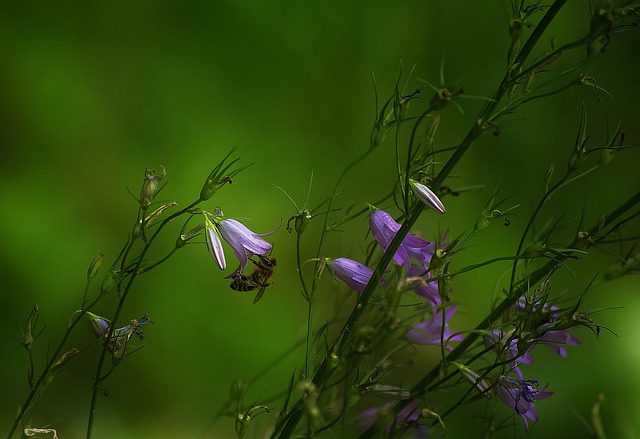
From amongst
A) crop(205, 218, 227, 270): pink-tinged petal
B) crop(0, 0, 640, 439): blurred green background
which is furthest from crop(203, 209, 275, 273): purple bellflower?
crop(0, 0, 640, 439): blurred green background

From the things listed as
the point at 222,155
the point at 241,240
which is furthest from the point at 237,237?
the point at 222,155

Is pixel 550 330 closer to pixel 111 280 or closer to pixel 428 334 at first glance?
pixel 428 334

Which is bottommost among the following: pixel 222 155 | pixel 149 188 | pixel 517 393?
pixel 222 155

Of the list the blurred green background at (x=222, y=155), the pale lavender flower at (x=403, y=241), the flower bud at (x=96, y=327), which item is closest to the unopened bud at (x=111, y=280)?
the flower bud at (x=96, y=327)

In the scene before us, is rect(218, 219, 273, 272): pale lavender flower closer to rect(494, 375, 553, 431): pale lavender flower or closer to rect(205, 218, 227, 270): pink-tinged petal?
rect(205, 218, 227, 270): pink-tinged petal

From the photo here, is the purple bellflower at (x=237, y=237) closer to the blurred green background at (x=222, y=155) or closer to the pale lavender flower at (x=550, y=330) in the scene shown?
the pale lavender flower at (x=550, y=330)

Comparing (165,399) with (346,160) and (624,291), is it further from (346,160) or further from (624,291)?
(624,291)
